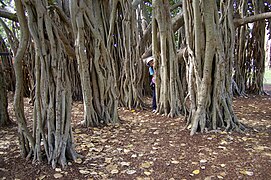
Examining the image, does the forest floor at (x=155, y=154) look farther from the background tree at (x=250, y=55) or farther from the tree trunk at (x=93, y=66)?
the background tree at (x=250, y=55)

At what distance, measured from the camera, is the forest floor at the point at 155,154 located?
Answer: 80.1 inches

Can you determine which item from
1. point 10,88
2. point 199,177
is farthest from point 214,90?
point 10,88

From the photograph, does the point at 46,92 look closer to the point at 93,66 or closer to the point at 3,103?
the point at 93,66

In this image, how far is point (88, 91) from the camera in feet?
11.5

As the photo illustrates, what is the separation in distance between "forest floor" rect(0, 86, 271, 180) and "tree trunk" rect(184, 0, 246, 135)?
25 cm

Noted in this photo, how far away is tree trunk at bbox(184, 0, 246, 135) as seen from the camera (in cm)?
305

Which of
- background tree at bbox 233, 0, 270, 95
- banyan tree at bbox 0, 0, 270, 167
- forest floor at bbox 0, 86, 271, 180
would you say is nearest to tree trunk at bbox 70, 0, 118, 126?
banyan tree at bbox 0, 0, 270, 167

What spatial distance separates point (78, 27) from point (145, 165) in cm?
213

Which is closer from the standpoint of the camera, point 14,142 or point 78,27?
point 14,142

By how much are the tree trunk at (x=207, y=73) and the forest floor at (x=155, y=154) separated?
0.80 ft

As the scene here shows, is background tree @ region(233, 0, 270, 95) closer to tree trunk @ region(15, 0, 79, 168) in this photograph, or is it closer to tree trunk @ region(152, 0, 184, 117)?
tree trunk @ region(152, 0, 184, 117)

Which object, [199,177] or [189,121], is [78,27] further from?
[199,177]

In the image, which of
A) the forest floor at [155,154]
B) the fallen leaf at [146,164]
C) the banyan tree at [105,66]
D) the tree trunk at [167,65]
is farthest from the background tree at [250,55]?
the fallen leaf at [146,164]

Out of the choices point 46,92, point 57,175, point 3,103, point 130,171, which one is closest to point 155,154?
point 130,171
